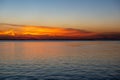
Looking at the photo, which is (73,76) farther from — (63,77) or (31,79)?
(31,79)

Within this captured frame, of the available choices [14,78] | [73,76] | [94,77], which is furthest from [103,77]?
[14,78]

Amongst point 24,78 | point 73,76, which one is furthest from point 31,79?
point 73,76

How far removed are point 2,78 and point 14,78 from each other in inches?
51.8

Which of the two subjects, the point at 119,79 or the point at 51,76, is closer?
the point at 119,79

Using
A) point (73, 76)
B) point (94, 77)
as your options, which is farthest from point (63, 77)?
point (94, 77)

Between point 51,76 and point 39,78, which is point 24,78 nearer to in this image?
point 39,78

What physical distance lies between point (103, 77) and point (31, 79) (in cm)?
814

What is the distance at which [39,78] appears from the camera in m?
24.4

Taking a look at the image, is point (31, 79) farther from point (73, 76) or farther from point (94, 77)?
point (94, 77)

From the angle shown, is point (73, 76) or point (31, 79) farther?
point (73, 76)

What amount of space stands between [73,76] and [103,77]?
3444 millimetres

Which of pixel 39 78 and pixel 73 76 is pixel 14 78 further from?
pixel 73 76

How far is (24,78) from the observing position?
24.2 meters

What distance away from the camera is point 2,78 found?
2414 cm
